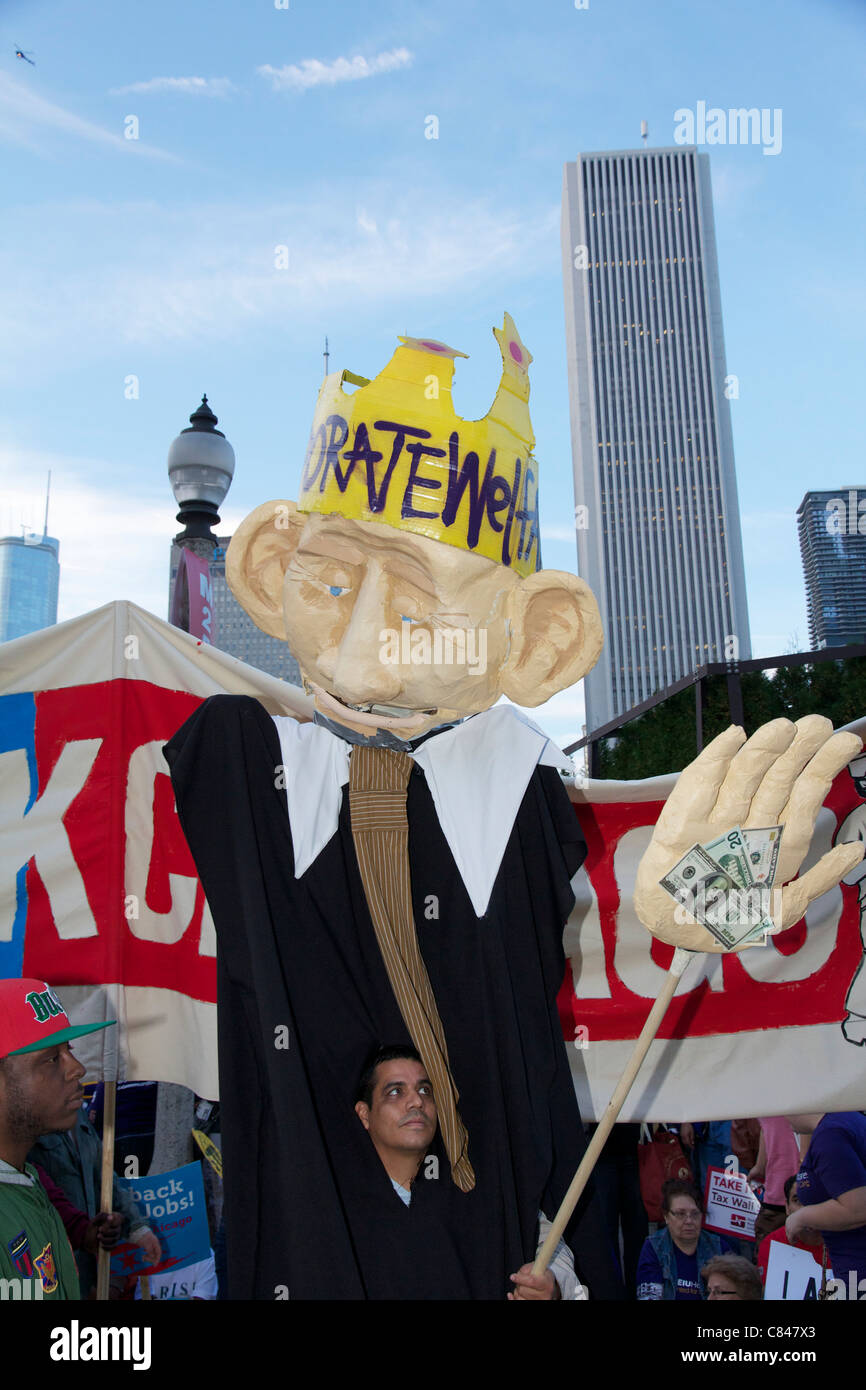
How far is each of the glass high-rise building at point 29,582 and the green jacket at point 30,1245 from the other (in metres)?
145

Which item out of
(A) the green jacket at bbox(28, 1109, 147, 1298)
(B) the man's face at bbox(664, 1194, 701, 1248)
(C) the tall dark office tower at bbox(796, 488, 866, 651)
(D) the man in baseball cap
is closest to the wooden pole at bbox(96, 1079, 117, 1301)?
(A) the green jacket at bbox(28, 1109, 147, 1298)

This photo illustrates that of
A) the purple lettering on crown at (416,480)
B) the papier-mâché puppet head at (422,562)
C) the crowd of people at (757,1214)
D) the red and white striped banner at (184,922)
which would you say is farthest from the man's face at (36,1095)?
the crowd of people at (757,1214)

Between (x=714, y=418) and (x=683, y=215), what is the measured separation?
21740mm

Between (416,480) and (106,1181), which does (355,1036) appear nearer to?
(106,1181)

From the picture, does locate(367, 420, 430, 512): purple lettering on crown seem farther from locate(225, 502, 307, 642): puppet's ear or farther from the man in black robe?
locate(225, 502, 307, 642): puppet's ear

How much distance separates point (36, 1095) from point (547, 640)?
1.80m

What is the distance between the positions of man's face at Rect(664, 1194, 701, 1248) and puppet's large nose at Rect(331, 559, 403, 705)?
10.6ft

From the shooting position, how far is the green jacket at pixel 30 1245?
2.35m

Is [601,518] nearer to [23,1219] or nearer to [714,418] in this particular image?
[714,418]

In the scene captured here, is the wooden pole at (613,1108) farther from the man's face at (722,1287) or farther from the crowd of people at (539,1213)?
the man's face at (722,1287)

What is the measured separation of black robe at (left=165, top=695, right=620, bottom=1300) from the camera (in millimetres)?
2352

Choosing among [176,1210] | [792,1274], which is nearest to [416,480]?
[176,1210]

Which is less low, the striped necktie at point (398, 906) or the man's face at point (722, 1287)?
the striped necktie at point (398, 906)

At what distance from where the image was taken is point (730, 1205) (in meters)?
4.94
